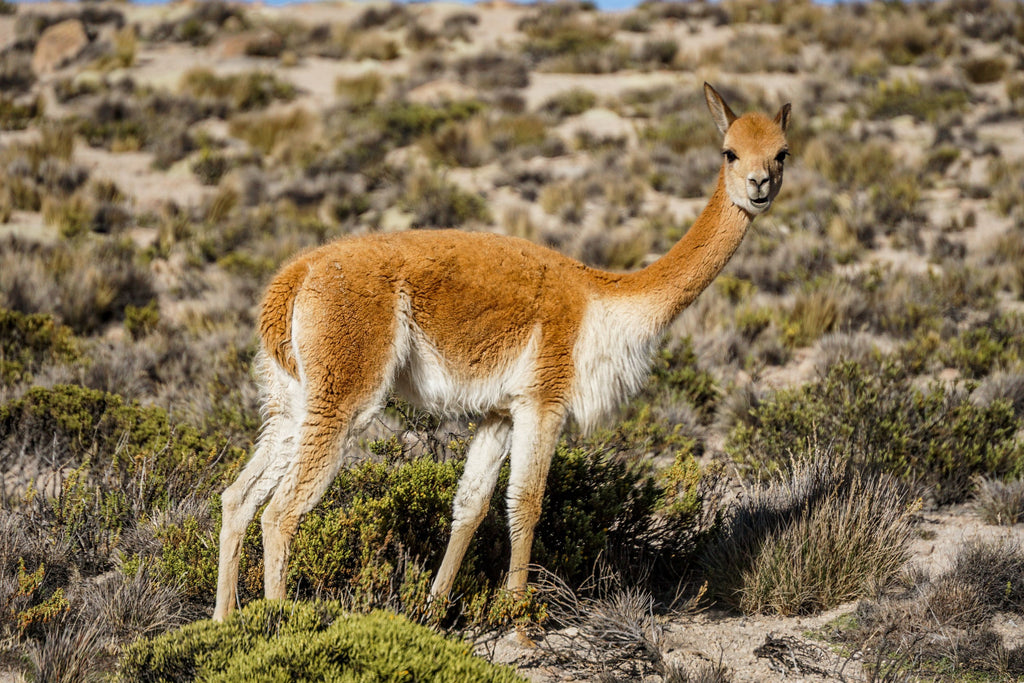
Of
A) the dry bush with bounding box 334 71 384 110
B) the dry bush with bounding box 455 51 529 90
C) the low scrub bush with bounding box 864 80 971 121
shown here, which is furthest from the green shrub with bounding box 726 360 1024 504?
the dry bush with bounding box 455 51 529 90

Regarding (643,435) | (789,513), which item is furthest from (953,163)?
(789,513)

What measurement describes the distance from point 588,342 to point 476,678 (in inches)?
62.5

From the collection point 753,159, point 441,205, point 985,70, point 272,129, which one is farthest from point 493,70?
point 753,159

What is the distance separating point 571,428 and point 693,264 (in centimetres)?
129

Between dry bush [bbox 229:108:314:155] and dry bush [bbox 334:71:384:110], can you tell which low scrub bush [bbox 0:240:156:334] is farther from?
dry bush [bbox 334:71:384:110]

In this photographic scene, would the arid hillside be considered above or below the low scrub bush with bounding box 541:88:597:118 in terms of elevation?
below

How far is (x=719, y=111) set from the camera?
13.7 ft

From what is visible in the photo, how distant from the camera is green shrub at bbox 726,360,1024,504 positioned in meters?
5.84

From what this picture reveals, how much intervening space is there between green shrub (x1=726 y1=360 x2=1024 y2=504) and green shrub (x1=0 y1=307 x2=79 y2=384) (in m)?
5.91

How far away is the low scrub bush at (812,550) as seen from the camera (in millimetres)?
4473

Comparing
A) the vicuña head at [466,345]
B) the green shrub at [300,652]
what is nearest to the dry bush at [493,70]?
the vicuña head at [466,345]

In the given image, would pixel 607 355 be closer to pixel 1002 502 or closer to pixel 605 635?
pixel 605 635

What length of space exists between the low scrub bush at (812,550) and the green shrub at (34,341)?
607 centimetres

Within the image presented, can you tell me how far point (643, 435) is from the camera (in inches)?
251
